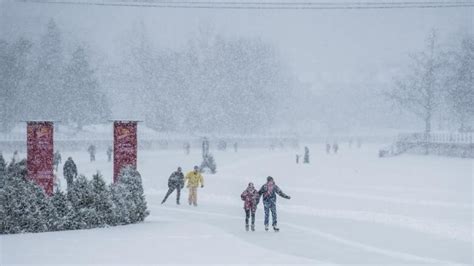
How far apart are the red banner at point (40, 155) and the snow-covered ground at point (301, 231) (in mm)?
3559

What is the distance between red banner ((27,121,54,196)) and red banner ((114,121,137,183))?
2090 mm

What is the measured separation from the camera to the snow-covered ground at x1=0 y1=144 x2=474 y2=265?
498 inches

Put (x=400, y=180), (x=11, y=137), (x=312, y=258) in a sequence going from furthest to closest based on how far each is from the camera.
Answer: (x=11, y=137)
(x=400, y=180)
(x=312, y=258)

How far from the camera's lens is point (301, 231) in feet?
56.1

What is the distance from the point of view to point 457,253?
1409 centimetres

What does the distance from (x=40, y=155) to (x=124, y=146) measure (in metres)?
2.64

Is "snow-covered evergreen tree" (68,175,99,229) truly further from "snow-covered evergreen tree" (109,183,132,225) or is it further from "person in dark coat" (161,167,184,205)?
"person in dark coat" (161,167,184,205)

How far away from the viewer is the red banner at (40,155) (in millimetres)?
19141

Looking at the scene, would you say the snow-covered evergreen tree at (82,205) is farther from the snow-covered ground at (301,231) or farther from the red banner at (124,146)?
the red banner at (124,146)

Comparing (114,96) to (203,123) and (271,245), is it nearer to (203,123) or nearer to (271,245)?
(203,123)

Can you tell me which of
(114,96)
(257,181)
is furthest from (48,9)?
(257,181)

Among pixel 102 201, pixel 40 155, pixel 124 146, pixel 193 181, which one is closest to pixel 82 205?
pixel 102 201

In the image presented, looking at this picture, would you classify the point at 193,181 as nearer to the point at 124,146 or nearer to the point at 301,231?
the point at 124,146

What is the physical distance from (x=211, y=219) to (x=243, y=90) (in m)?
62.7
